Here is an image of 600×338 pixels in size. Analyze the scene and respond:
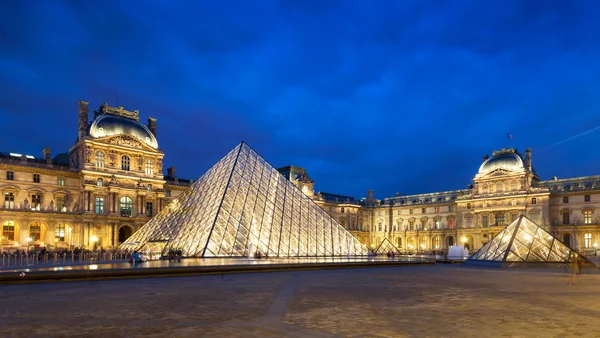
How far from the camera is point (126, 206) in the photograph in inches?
1751

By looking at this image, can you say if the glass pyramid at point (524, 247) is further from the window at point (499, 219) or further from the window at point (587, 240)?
the window at point (499, 219)

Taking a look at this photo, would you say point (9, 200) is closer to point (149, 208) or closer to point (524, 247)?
point (149, 208)

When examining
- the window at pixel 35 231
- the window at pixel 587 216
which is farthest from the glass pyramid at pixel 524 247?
the window at pixel 35 231

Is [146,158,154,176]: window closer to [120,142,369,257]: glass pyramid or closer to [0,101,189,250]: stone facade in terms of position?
[0,101,189,250]: stone facade

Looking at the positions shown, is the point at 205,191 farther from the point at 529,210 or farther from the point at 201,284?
the point at 529,210

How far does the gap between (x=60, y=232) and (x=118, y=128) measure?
11.0 m

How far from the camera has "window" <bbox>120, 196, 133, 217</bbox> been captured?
44.1m

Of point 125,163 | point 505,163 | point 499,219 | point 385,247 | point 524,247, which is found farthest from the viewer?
point 499,219

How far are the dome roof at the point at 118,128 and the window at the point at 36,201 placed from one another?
724cm

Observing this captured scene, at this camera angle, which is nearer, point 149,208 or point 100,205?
point 100,205

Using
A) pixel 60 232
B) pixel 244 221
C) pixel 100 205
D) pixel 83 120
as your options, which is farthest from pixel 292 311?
pixel 83 120

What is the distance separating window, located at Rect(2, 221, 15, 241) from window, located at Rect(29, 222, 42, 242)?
135cm

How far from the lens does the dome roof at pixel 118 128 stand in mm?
42847

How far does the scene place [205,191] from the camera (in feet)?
94.5
